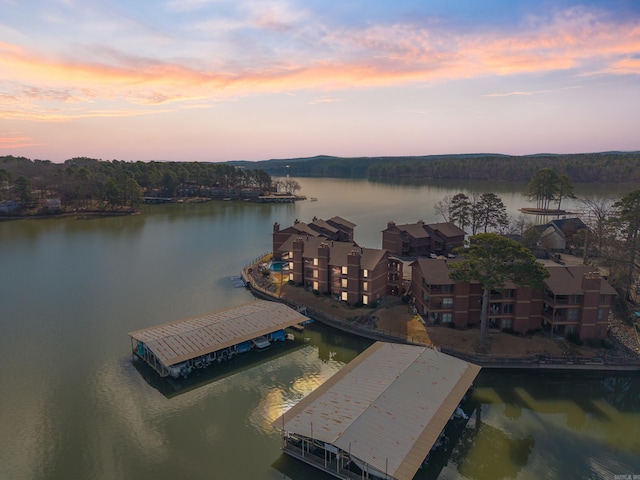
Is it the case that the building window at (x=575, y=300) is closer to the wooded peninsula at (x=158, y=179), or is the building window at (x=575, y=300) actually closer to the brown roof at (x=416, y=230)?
the brown roof at (x=416, y=230)

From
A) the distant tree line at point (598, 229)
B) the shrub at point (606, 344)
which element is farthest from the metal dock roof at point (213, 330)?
the shrub at point (606, 344)

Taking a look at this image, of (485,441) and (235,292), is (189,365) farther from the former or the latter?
(485,441)

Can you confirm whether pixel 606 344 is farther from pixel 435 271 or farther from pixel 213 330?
pixel 213 330

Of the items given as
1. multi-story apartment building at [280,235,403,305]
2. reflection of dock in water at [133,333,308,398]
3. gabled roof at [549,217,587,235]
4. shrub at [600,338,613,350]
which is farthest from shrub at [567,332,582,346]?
gabled roof at [549,217,587,235]

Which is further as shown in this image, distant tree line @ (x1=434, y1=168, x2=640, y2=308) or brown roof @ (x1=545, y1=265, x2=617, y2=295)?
distant tree line @ (x1=434, y1=168, x2=640, y2=308)

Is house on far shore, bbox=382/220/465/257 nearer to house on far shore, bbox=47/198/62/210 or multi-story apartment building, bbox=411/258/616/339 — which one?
multi-story apartment building, bbox=411/258/616/339

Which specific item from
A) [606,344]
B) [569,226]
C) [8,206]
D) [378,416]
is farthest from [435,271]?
[8,206]
